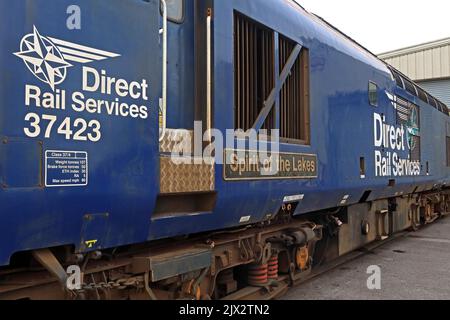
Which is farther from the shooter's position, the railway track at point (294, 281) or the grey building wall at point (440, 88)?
the grey building wall at point (440, 88)

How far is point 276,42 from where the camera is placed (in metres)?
4.51

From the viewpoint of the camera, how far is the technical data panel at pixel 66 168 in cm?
229

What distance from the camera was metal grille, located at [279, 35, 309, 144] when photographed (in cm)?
477

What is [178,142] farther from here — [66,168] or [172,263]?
[66,168]

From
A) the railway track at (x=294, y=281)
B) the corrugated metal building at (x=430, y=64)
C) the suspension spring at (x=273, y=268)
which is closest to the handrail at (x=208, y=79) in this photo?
the railway track at (x=294, y=281)

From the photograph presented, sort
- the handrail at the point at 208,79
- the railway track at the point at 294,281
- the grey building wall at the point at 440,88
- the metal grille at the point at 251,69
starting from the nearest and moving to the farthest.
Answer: the handrail at the point at 208,79 < the metal grille at the point at 251,69 < the railway track at the point at 294,281 < the grey building wall at the point at 440,88

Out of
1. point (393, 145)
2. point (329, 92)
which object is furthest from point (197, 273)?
point (393, 145)

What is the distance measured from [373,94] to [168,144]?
197 inches

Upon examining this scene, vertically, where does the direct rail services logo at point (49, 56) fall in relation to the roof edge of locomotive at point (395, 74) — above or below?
below

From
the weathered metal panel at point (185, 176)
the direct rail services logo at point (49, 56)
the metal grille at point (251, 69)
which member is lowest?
the weathered metal panel at point (185, 176)

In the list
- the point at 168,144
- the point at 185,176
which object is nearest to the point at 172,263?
the point at 185,176

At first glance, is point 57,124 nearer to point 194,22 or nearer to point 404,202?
point 194,22

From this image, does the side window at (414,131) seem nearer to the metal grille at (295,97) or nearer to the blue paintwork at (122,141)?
the metal grille at (295,97)
